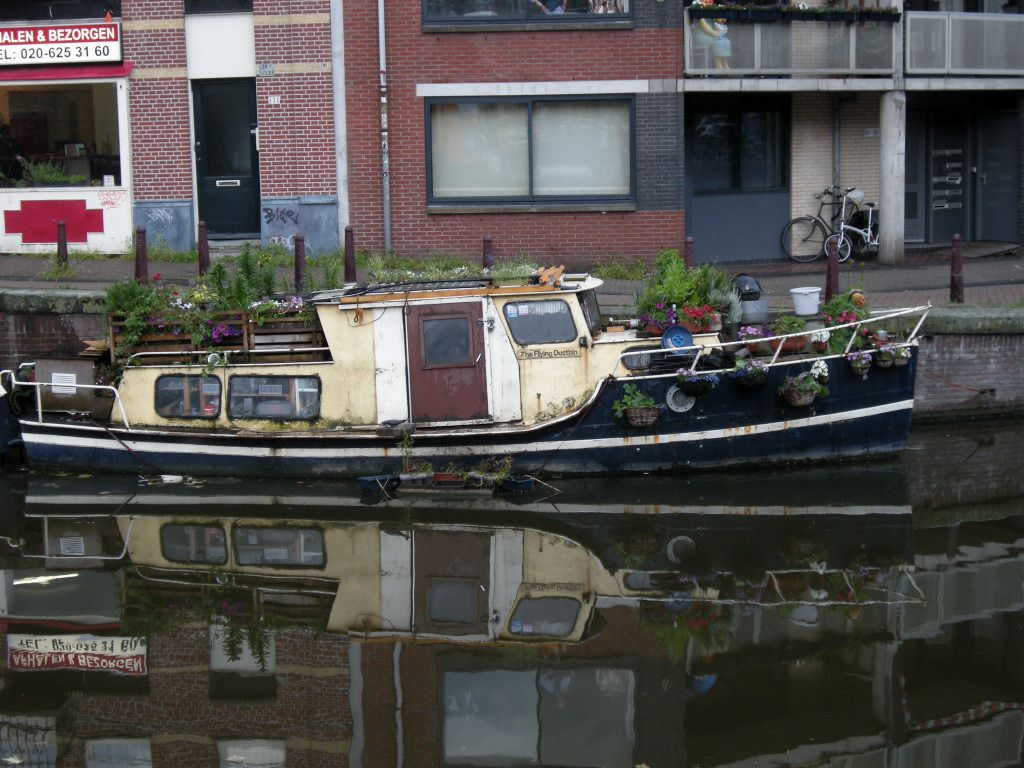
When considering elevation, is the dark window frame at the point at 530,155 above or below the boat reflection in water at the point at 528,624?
above

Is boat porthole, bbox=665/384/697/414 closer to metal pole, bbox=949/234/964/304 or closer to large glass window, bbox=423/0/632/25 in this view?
metal pole, bbox=949/234/964/304

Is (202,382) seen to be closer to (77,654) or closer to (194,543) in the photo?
(194,543)

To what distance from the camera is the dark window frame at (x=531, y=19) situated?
70.3 feet

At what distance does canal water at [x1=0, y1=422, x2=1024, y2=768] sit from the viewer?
30.0 ft

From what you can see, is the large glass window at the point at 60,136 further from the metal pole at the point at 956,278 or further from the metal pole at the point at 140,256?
the metal pole at the point at 956,278

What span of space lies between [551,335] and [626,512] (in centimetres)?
203

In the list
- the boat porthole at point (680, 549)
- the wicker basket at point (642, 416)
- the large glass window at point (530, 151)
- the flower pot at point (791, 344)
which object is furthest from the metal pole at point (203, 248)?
the boat porthole at point (680, 549)

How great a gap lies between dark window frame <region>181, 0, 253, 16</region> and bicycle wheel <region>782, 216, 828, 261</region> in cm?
957

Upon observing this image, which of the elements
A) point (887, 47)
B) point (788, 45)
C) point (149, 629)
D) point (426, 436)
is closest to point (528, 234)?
point (788, 45)

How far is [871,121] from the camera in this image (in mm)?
23781

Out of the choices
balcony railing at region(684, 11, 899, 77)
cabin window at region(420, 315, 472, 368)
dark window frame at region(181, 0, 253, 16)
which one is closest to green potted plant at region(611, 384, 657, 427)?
cabin window at region(420, 315, 472, 368)

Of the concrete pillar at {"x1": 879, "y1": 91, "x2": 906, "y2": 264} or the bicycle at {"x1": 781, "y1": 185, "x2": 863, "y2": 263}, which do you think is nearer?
the concrete pillar at {"x1": 879, "y1": 91, "x2": 906, "y2": 264}

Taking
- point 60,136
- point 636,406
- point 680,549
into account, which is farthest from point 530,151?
point 680,549

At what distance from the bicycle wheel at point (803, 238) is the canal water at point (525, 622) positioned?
8376mm
